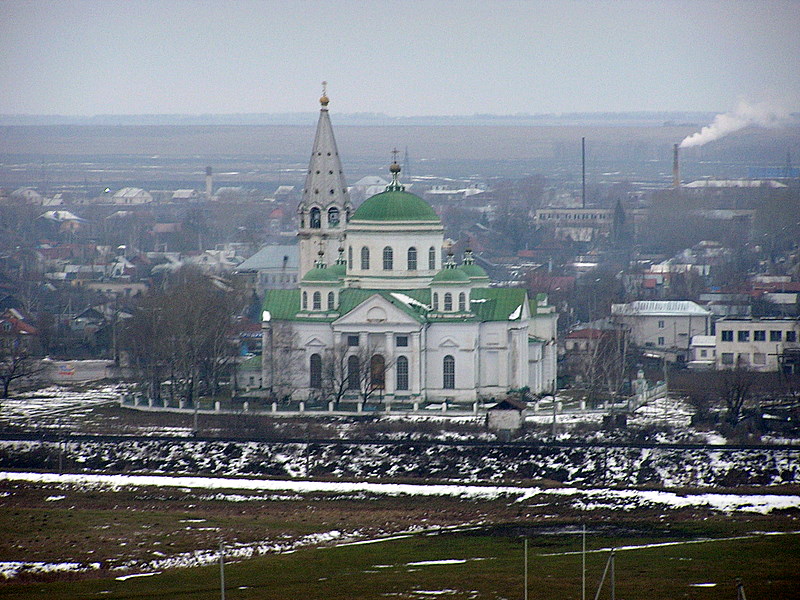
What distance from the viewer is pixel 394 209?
2562 inches

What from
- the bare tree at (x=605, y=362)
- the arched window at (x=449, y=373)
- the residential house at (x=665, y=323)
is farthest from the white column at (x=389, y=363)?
the residential house at (x=665, y=323)

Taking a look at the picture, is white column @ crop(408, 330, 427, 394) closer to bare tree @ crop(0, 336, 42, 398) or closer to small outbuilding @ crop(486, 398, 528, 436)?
small outbuilding @ crop(486, 398, 528, 436)

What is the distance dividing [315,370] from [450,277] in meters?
4.59

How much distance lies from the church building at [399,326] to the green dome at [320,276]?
0.03 meters

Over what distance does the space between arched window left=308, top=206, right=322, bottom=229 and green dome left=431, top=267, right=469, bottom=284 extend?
7.08m

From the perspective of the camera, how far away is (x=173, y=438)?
5697cm

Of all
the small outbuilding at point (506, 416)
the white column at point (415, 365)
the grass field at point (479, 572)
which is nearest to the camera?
the grass field at point (479, 572)

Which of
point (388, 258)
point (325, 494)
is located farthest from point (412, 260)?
point (325, 494)

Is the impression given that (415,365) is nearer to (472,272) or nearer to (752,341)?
(472,272)

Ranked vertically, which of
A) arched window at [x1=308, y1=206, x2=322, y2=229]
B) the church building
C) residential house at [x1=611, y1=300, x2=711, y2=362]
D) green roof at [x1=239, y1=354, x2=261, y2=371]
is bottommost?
residential house at [x1=611, y1=300, x2=711, y2=362]

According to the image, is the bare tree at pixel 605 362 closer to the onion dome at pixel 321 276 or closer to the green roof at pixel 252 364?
the onion dome at pixel 321 276

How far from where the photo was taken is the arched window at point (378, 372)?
63.0 meters

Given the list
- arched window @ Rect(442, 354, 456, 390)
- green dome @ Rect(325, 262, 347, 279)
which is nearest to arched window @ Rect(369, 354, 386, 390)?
arched window @ Rect(442, 354, 456, 390)

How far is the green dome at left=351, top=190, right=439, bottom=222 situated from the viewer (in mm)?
64938
